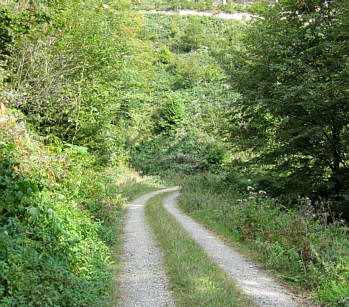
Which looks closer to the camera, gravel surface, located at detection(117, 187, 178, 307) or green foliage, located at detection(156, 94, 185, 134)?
gravel surface, located at detection(117, 187, 178, 307)

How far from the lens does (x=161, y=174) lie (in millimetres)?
33781

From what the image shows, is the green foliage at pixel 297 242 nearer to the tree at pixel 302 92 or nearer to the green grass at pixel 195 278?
the green grass at pixel 195 278

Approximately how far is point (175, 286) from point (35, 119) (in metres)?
7.77

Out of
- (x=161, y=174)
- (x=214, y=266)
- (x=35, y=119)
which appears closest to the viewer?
(x=214, y=266)

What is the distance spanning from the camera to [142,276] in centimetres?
576

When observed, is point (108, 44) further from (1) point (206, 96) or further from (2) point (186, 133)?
(1) point (206, 96)

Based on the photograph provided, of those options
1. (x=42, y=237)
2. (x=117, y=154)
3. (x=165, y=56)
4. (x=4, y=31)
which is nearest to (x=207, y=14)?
(x=165, y=56)

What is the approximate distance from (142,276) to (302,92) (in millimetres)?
9138

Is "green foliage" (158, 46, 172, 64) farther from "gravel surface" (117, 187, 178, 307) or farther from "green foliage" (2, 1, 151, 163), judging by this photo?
"gravel surface" (117, 187, 178, 307)

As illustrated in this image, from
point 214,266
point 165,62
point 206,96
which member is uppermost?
point 165,62

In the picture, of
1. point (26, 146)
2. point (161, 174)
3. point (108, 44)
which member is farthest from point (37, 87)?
point (161, 174)

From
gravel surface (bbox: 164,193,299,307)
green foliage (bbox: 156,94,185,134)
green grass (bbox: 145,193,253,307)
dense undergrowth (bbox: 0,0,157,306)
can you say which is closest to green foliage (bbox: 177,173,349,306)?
gravel surface (bbox: 164,193,299,307)

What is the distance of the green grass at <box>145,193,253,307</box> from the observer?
4.52 meters

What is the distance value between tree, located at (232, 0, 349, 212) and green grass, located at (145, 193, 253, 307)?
6.64m
